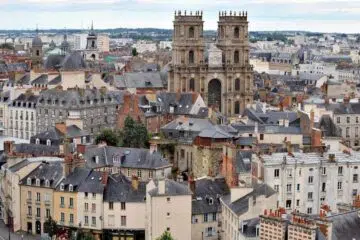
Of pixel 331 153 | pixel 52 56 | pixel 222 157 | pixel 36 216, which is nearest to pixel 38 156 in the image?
pixel 36 216

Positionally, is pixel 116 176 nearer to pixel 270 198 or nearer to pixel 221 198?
pixel 221 198

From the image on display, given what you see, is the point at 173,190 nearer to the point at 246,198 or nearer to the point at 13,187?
the point at 246,198

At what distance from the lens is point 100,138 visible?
3760 inches

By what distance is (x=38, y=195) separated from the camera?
247ft

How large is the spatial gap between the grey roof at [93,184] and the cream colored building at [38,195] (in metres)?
2.88

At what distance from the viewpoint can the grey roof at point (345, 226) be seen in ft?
171

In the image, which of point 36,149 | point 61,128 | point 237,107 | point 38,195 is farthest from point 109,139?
point 237,107

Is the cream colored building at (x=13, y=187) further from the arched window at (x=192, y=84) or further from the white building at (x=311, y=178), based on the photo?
the arched window at (x=192, y=84)

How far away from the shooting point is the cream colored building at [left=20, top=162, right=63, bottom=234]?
74.6 metres

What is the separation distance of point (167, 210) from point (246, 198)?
6561 millimetres

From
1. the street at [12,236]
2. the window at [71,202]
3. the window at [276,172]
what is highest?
the window at [276,172]

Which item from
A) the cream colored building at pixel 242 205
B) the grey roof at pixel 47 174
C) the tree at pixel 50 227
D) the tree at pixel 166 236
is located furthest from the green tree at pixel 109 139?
the tree at pixel 166 236

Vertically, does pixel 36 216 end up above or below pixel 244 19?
below

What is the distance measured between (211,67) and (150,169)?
47.5m
